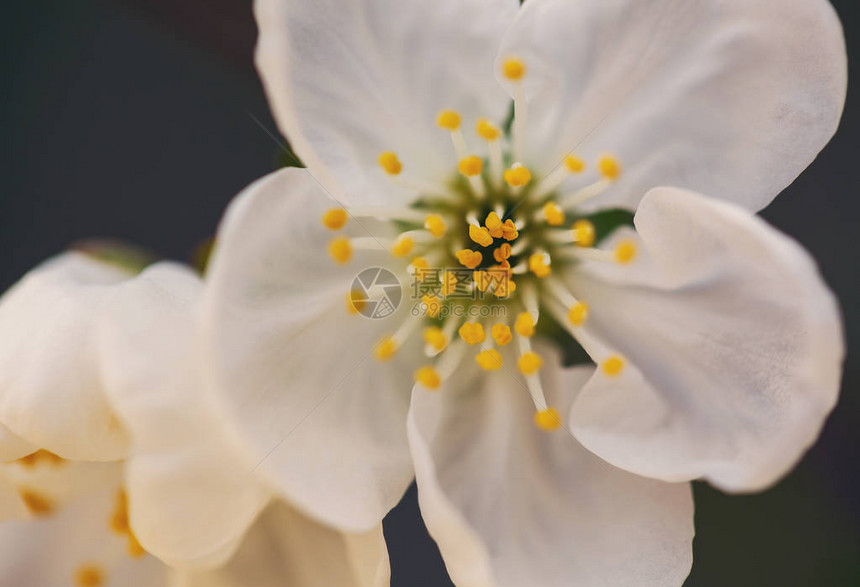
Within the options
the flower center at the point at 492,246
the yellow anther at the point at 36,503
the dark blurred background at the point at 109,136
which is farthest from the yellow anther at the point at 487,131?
the dark blurred background at the point at 109,136

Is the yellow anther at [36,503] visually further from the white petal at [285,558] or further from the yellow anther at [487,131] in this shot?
the yellow anther at [487,131]

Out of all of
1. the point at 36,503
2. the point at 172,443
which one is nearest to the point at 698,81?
the point at 172,443

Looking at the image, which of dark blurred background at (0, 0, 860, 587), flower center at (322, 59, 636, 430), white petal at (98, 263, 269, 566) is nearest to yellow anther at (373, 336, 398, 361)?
flower center at (322, 59, 636, 430)

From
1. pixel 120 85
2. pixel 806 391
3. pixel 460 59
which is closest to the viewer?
pixel 806 391

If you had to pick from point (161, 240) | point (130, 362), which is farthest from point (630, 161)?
point (161, 240)

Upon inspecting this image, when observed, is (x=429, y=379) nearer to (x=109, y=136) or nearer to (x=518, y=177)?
(x=518, y=177)

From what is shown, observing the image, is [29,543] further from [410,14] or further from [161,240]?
[161,240]
